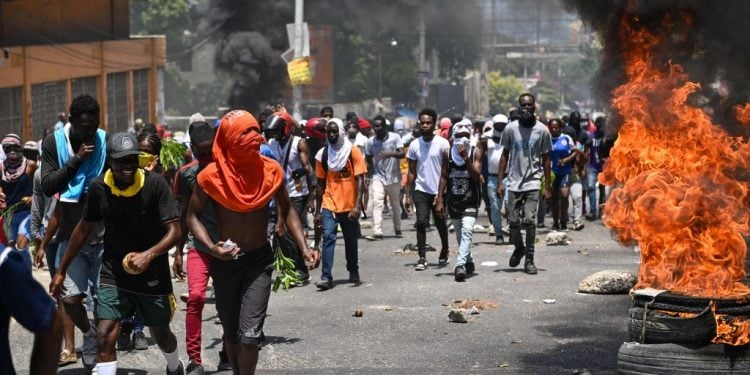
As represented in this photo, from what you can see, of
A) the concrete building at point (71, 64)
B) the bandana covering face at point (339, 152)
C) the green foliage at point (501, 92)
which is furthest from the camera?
the green foliage at point (501, 92)

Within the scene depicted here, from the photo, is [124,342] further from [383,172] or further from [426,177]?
[383,172]

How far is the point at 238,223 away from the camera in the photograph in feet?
22.1

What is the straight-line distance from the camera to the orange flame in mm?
6949

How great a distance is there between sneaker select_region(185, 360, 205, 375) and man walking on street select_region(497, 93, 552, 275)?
516 cm

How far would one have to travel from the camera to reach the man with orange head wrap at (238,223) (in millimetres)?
6621

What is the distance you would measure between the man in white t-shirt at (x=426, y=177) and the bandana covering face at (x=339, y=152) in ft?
3.28

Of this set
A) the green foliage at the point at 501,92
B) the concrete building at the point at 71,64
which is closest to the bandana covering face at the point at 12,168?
the concrete building at the point at 71,64

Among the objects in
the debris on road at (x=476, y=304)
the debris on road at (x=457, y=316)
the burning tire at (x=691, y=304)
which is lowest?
the debris on road at (x=476, y=304)

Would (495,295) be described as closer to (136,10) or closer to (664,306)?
(664,306)

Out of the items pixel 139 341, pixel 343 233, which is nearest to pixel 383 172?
pixel 343 233

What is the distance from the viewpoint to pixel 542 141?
481 inches

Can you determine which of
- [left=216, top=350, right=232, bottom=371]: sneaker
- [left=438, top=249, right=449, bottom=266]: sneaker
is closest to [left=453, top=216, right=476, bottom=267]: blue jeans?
[left=438, top=249, right=449, bottom=266]: sneaker

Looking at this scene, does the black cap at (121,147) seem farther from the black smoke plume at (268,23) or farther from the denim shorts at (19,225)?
the black smoke plume at (268,23)

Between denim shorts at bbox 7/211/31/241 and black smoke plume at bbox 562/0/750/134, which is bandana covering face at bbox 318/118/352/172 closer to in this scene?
denim shorts at bbox 7/211/31/241
